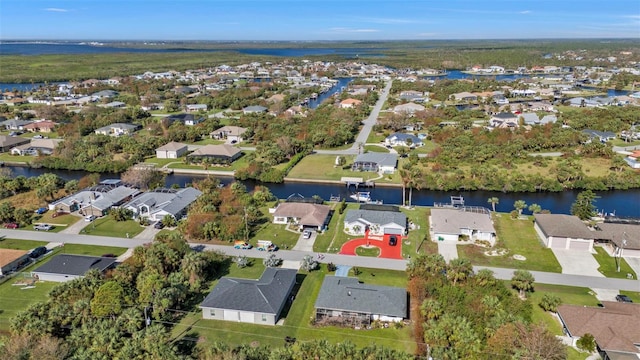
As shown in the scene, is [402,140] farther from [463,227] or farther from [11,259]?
[11,259]

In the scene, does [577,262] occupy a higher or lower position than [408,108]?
lower

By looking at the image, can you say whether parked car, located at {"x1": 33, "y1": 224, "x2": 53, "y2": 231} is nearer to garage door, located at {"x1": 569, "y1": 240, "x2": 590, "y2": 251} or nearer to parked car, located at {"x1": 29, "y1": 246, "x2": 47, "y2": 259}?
parked car, located at {"x1": 29, "y1": 246, "x2": 47, "y2": 259}

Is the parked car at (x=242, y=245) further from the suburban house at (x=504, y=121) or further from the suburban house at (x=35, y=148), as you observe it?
the suburban house at (x=504, y=121)

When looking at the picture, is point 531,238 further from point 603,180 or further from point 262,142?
point 262,142

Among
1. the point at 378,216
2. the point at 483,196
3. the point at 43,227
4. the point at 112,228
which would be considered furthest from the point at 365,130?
the point at 43,227

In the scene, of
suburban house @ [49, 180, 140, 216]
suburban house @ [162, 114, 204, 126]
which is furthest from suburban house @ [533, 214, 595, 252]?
suburban house @ [162, 114, 204, 126]

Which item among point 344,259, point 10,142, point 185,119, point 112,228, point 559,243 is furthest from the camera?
point 185,119
